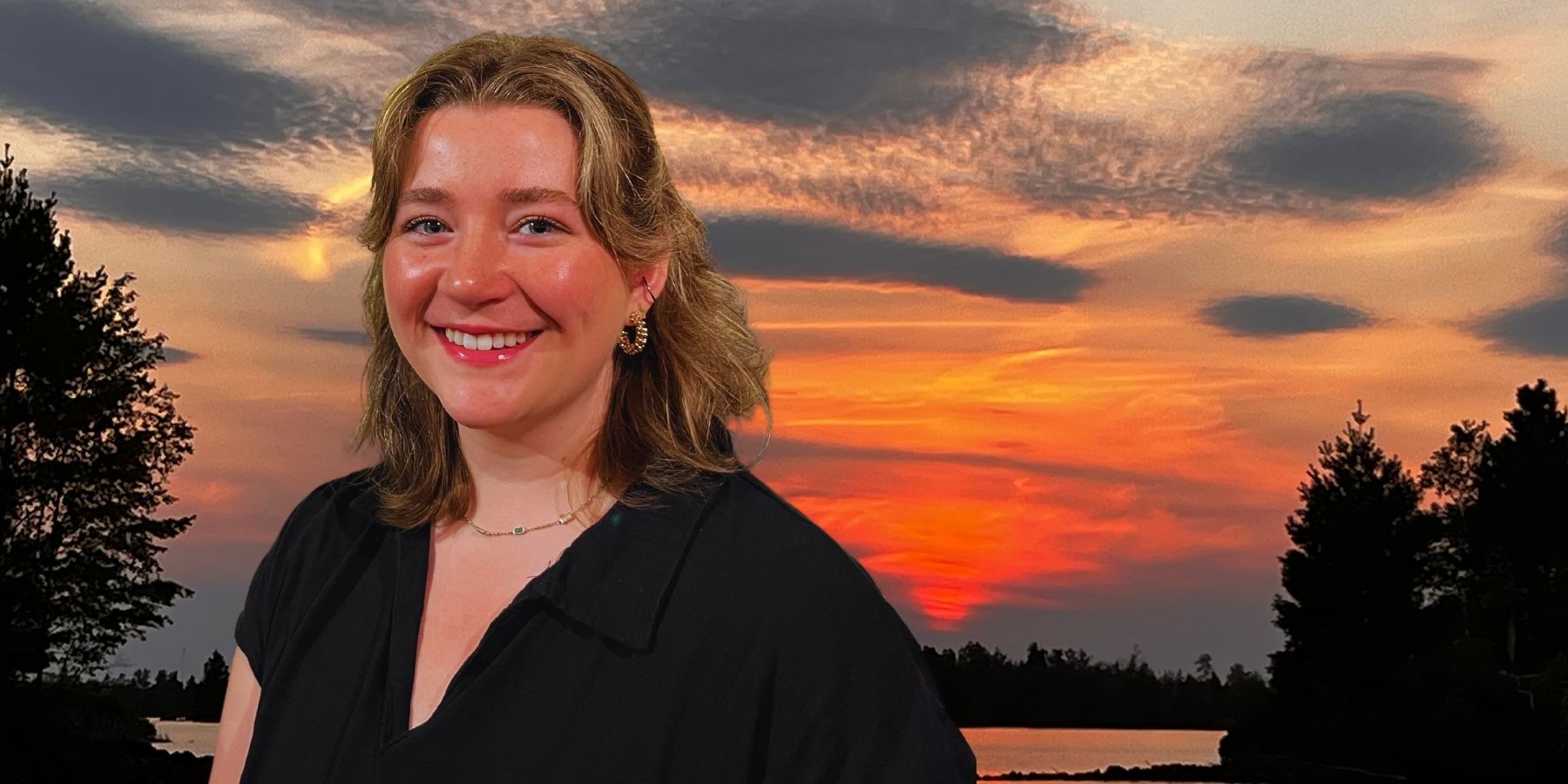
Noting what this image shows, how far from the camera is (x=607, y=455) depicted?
12.3 feet

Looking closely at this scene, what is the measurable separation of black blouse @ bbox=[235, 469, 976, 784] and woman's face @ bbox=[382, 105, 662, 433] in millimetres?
382

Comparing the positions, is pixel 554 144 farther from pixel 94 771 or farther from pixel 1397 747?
pixel 1397 747

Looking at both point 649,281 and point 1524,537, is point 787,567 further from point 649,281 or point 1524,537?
point 1524,537

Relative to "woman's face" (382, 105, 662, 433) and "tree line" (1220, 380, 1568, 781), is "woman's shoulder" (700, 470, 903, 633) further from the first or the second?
"tree line" (1220, 380, 1568, 781)

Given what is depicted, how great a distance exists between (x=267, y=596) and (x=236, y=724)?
308 millimetres

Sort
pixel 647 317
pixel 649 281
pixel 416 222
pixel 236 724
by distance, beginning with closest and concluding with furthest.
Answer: pixel 416 222, pixel 649 281, pixel 647 317, pixel 236 724

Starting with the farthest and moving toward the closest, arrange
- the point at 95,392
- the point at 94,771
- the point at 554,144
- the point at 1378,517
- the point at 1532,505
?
the point at 1378,517 → the point at 1532,505 → the point at 95,392 → the point at 94,771 → the point at 554,144

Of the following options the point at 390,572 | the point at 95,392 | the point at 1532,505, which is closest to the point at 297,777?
the point at 390,572

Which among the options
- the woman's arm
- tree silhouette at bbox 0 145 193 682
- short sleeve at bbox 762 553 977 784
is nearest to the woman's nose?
short sleeve at bbox 762 553 977 784

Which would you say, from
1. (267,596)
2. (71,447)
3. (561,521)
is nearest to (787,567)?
(561,521)

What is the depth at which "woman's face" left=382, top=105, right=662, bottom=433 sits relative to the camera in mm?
3471

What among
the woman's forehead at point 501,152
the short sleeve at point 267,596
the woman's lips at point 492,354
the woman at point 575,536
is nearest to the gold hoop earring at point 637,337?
the woman at point 575,536

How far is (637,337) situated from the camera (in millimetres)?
3754

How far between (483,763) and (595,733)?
248 mm
